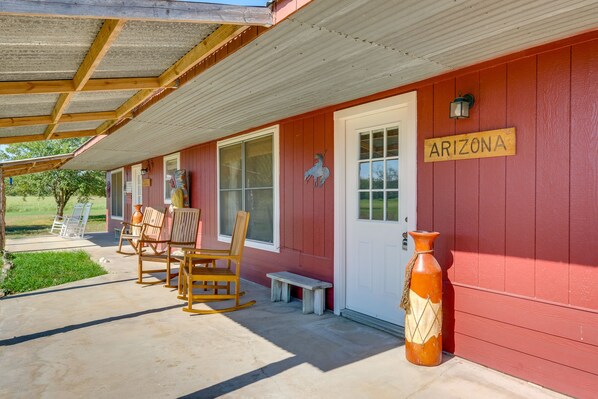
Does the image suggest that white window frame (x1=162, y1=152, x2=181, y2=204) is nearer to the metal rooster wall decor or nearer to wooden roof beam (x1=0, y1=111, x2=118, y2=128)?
wooden roof beam (x1=0, y1=111, x2=118, y2=128)

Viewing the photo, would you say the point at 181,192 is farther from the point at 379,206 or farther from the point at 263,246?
the point at 379,206

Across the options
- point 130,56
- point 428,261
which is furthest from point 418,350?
point 130,56

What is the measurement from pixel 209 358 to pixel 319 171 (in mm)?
2083

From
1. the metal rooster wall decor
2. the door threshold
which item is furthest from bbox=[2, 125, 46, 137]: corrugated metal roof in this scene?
the door threshold

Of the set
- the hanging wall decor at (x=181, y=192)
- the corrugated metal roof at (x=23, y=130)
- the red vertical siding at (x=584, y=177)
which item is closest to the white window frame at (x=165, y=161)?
the hanging wall decor at (x=181, y=192)

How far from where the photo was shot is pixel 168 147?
23.7ft

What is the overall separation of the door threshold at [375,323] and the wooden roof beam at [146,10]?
2524 millimetres

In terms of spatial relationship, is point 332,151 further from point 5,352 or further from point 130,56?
point 5,352

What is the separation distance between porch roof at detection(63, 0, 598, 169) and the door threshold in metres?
1.97

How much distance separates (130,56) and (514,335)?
307 centimetres

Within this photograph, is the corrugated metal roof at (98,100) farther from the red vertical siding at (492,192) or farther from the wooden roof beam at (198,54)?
the red vertical siding at (492,192)

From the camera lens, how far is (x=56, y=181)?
51.4 ft

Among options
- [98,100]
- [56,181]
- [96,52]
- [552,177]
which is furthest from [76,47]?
[56,181]

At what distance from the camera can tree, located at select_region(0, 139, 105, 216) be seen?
51.3 ft
